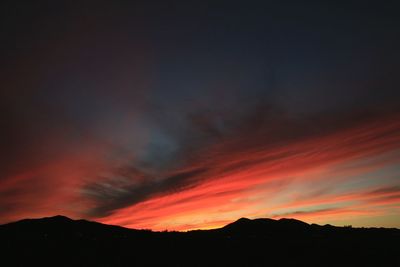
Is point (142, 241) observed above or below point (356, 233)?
below

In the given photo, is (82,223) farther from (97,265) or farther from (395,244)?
(395,244)

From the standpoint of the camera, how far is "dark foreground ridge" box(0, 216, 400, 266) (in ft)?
71.4

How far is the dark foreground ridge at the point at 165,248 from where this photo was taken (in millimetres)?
21750

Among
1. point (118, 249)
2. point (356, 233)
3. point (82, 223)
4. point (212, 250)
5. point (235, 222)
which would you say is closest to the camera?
point (118, 249)

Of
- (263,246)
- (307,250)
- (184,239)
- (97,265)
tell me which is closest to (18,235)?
(97,265)

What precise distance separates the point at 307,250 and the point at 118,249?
15.2 m

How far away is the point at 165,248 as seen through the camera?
25656 mm

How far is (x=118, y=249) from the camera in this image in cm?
2400

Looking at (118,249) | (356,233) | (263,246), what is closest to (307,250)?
(263,246)

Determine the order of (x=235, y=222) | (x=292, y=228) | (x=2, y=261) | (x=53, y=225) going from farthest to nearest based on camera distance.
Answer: (x=235, y=222) → (x=292, y=228) → (x=53, y=225) → (x=2, y=261)

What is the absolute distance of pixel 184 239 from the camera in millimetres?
29094

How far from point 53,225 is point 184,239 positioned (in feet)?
38.9

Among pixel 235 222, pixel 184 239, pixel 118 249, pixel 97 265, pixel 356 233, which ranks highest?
pixel 235 222

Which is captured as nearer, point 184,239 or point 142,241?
point 142,241
